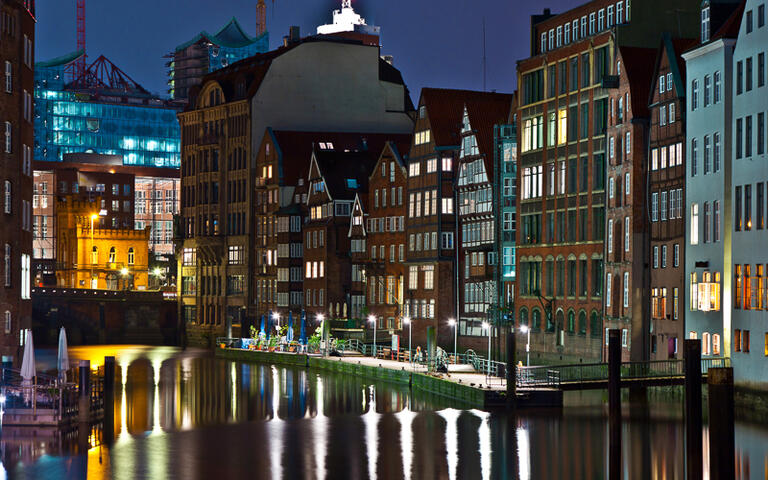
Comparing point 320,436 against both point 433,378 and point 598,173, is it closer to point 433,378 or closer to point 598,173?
point 433,378

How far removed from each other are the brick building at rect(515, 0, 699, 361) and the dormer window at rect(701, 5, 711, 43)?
967 centimetres

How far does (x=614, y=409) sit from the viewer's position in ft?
199

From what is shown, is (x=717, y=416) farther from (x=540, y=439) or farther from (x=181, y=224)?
(x=181, y=224)

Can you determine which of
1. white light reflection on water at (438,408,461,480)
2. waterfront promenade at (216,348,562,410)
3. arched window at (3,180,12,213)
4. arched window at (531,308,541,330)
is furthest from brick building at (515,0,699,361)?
arched window at (3,180,12,213)

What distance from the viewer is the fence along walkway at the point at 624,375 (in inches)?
3108

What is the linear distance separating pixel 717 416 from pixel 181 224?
465 feet

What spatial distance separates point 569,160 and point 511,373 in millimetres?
28198

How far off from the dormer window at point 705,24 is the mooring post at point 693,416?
4362cm

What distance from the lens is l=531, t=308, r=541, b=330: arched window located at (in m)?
107

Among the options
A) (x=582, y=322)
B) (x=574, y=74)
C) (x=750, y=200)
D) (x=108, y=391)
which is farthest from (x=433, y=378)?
(x=574, y=74)

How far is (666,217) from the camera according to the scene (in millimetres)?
90812

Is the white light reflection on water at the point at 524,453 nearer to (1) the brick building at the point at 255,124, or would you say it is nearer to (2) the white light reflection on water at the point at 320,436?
(2) the white light reflection on water at the point at 320,436

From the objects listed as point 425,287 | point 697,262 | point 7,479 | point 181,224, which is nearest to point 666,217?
point 697,262

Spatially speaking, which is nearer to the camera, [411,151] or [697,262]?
[697,262]
